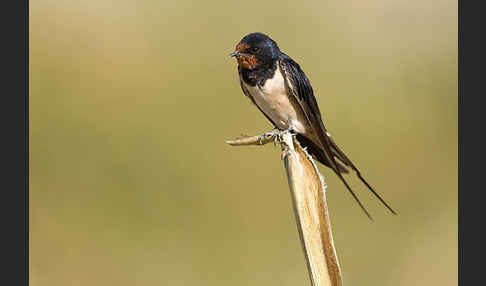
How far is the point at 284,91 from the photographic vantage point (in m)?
1.77

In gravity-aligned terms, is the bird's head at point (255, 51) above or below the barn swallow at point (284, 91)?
above

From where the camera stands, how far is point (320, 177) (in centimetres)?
113

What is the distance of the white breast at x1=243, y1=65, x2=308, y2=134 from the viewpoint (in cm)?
175

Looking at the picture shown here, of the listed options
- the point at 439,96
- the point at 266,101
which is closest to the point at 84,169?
the point at 266,101

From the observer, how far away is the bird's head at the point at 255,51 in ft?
5.56

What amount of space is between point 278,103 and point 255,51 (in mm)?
192

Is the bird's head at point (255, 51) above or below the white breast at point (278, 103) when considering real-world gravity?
Answer: above

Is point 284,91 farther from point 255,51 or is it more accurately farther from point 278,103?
point 255,51

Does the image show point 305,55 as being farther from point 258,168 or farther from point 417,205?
point 417,205

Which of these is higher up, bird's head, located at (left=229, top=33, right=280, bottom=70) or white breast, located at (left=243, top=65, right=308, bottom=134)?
bird's head, located at (left=229, top=33, right=280, bottom=70)

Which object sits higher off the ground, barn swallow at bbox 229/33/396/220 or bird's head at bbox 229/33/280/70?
→ bird's head at bbox 229/33/280/70

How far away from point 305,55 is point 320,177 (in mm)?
1748

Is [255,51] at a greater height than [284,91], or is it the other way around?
[255,51]

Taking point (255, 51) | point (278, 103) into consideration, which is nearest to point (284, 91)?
point (278, 103)
